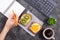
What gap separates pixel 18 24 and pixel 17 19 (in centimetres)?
4

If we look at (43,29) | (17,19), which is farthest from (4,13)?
(43,29)

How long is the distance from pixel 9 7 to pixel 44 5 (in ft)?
0.74

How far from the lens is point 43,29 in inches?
97.6

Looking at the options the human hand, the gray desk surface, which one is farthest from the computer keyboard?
the human hand

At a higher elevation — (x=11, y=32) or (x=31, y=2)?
(x=31, y=2)

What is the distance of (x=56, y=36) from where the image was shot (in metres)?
2.48

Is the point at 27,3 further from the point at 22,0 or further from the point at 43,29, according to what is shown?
the point at 43,29

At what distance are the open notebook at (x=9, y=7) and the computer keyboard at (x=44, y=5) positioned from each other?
7 cm

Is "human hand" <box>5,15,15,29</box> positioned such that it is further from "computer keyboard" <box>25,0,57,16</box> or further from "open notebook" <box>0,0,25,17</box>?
"computer keyboard" <box>25,0,57,16</box>

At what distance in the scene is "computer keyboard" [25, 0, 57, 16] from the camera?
248 centimetres

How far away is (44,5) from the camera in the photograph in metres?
2.49

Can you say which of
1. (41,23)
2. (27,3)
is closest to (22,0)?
(27,3)

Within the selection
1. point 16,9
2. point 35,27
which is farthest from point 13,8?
point 35,27

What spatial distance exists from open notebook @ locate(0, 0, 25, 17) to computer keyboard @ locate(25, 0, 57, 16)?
2.9 inches
